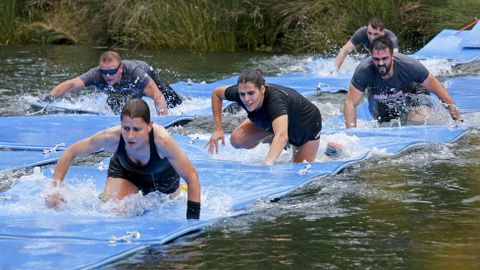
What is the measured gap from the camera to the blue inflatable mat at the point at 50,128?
10039mm

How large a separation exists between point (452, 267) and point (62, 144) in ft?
16.2

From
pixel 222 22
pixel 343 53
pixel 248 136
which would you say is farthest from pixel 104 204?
pixel 222 22

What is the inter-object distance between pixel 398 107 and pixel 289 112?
2548mm

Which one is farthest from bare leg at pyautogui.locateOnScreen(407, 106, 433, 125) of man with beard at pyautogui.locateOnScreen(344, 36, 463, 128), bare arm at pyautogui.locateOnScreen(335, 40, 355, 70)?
bare arm at pyautogui.locateOnScreen(335, 40, 355, 70)

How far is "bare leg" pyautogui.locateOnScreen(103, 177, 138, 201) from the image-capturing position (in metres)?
7.09

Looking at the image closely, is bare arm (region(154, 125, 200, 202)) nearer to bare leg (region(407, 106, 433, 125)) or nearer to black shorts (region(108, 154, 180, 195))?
black shorts (region(108, 154, 180, 195))

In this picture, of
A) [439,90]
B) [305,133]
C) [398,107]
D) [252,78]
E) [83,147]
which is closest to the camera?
[83,147]

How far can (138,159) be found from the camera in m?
7.04

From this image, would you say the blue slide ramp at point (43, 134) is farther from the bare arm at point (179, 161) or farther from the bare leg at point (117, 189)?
the bare arm at point (179, 161)

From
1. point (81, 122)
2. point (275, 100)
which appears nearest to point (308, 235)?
point (275, 100)

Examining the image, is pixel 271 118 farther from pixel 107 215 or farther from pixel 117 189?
pixel 107 215

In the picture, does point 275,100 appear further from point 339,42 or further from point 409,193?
point 339,42

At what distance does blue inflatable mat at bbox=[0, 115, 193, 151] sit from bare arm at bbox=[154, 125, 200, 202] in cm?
311

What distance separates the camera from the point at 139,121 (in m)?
6.59
